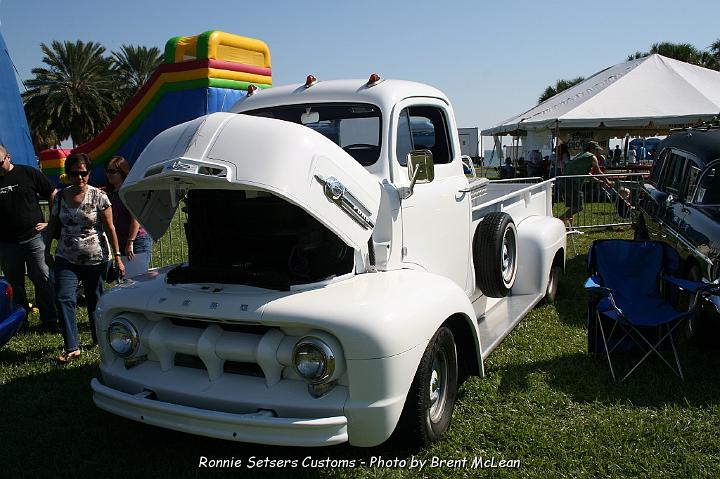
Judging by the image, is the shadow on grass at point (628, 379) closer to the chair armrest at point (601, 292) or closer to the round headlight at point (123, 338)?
the chair armrest at point (601, 292)

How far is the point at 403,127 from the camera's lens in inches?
172

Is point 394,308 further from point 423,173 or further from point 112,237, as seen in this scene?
point 112,237

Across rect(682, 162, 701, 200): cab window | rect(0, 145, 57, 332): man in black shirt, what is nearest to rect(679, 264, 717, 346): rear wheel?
rect(682, 162, 701, 200): cab window

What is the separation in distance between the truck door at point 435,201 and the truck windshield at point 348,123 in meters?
0.16

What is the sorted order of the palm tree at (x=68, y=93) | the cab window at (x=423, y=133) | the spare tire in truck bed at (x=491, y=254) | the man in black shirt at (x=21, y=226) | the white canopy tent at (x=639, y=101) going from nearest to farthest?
the cab window at (x=423, y=133) < the spare tire in truck bed at (x=491, y=254) < the man in black shirt at (x=21, y=226) < the white canopy tent at (x=639, y=101) < the palm tree at (x=68, y=93)

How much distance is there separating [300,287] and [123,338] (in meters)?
1.10

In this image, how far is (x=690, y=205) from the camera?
621cm

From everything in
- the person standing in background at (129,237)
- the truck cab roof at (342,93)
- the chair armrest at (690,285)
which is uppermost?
the truck cab roof at (342,93)

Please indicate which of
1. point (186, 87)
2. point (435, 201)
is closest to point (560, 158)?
point (186, 87)

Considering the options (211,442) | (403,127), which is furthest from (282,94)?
(211,442)

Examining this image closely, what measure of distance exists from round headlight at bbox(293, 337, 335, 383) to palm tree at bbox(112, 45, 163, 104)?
1511 inches

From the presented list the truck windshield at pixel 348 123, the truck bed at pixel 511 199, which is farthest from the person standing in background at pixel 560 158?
the truck windshield at pixel 348 123

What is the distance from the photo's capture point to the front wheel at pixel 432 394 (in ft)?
10.9

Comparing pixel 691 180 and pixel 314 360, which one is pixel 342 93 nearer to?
pixel 314 360
